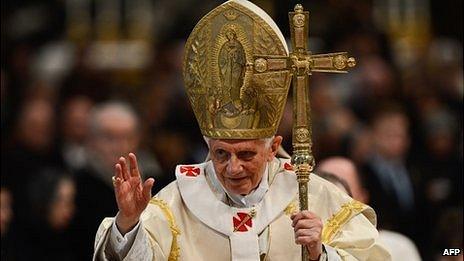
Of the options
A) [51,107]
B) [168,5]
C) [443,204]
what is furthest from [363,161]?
[168,5]

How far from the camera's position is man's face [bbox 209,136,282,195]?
873 centimetres

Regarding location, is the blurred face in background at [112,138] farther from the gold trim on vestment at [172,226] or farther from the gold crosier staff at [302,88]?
the gold crosier staff at [302,88]

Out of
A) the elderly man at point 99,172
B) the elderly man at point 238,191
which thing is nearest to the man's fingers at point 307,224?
the elderly man at point 238,191

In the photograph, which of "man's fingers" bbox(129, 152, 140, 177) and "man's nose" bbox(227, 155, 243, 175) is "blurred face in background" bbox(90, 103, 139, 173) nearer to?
"man's nose" bbox(227, 155, 243, 175)

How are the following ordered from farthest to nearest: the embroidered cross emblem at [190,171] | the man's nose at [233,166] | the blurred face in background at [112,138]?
the blurred face in background at [112,138] → the embroidered cross emblem at [190,171] → the man's nose at [233,166]

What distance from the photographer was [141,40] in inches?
673

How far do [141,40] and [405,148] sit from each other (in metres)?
4.03

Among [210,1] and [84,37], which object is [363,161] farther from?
[84,37]

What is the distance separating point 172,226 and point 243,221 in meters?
0.32

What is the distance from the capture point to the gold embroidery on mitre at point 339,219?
892 centimetres

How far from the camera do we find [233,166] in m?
8.68

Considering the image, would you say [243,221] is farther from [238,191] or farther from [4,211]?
[4,211]

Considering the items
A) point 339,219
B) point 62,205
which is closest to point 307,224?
point 339,219

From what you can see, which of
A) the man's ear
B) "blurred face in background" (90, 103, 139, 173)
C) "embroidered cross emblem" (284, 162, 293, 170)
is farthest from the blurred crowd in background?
the man's ear
